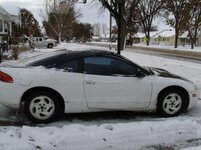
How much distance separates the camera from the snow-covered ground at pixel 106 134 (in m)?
5.41

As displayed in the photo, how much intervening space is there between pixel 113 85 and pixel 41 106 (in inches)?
55.1

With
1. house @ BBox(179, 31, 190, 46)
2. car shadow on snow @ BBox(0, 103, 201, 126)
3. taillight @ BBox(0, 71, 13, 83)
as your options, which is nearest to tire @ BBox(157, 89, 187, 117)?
car shadow on snow @ BBox(0, 103, 201, 126)

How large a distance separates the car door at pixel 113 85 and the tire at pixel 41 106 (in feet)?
2.19

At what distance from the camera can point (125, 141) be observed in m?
5.65

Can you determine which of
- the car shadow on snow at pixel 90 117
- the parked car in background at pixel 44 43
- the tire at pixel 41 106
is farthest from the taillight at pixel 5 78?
the parked car in background at pixel 44 43

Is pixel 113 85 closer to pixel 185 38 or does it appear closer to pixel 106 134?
pixel 106 134

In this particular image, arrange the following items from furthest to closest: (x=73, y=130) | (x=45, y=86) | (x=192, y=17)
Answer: (x=192, y=17) < (x=45, y=86) < (x=73, y=130)

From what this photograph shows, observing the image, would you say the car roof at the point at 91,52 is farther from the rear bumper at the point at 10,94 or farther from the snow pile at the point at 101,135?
the snow pile at the point at 101,135

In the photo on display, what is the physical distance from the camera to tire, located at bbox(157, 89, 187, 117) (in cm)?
702

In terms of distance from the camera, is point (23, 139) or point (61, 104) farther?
point (61, 104)

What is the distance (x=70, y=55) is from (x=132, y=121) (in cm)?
175

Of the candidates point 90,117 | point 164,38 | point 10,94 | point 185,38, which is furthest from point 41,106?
point 164,38

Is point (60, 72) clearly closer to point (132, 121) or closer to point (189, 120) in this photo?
point (132, 121)

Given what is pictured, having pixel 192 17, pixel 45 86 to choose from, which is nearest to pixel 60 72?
pixel 45 86
